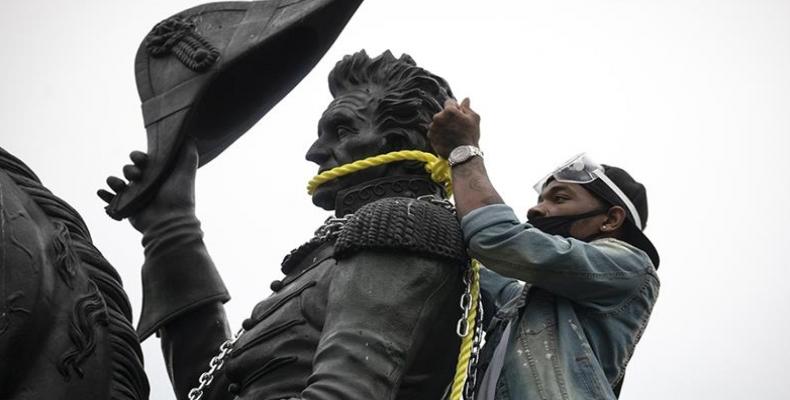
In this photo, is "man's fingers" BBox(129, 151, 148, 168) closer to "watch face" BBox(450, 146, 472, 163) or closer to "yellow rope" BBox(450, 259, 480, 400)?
"watch face" BBox(450, 146, 472, 163)

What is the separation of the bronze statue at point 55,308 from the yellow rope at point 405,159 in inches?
42.1

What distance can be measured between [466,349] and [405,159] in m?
1.04

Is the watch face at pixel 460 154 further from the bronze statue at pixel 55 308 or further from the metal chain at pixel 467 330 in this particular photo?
the bronze statue at pixel 55 308

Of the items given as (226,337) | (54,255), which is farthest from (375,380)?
(226,337)

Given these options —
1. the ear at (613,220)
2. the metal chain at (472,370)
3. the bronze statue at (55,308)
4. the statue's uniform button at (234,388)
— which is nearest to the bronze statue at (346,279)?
the statue's uniform button at (234,388)

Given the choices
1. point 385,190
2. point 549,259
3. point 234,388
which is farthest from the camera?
point 385,190

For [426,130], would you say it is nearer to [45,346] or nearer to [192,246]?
[192,246]

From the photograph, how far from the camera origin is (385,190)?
544 cm

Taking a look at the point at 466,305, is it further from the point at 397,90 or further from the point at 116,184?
the point at 116,184

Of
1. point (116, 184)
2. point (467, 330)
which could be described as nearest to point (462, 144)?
point (467, 330)

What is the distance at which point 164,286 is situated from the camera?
6.02m

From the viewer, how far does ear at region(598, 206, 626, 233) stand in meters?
5.22

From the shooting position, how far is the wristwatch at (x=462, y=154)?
4.96 m

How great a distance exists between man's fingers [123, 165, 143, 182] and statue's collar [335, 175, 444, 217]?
1135 mm
